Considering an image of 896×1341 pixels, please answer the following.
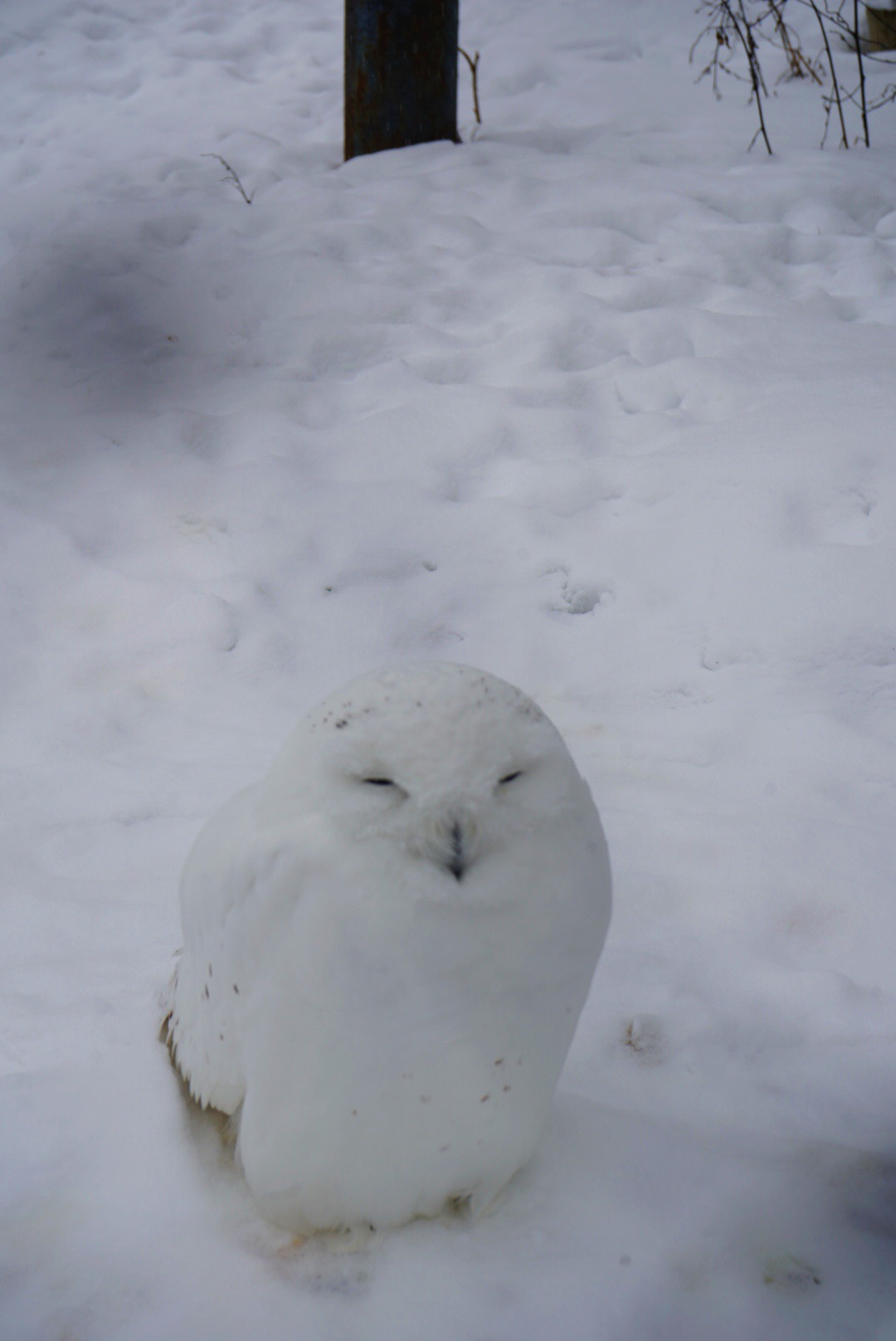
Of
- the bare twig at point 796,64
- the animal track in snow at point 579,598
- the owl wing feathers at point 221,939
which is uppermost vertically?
the bare twig at point 796,64

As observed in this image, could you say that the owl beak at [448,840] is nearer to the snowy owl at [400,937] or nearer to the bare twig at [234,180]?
the snowy owl at [400,937]

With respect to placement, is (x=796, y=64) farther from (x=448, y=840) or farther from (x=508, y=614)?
(x=448, y=840)

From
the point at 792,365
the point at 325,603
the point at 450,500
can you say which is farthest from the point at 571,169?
the point at 325,603

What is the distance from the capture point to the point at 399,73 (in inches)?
214

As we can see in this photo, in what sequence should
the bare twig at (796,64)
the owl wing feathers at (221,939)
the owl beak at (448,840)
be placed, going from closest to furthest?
the owl beak at (448,840)
the owl wing feathers at (221,939)
the bare twig at (796,64)

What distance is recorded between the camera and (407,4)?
17.1ft

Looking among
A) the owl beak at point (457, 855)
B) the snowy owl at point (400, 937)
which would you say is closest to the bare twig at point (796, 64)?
the snowy owl at point (400, 937)

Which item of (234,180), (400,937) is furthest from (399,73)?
(400,937)

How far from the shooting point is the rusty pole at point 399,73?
17.2 feet

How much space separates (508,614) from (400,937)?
6.45 ft

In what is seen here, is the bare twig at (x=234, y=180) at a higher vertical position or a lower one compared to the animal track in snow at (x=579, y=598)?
higher

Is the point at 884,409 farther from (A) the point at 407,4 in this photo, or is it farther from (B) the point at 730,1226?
(A) the point at 407,4

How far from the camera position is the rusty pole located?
207 inches

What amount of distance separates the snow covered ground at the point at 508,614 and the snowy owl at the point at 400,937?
21 cm
